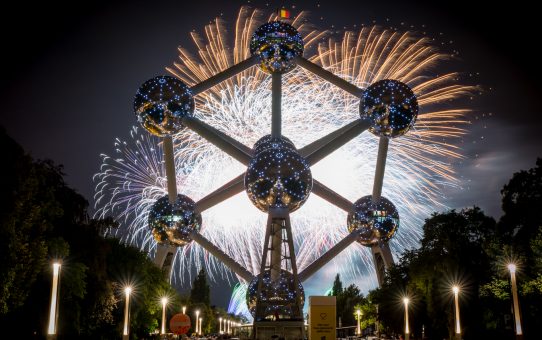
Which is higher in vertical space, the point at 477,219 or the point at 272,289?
the point at 477,219

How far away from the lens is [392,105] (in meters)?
29.6

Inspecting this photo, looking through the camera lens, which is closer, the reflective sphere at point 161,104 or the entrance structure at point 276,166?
the entrance structure at point 276,166

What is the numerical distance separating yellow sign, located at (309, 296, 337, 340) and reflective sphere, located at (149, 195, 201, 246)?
48.2 ft

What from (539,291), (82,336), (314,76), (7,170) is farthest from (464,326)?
(7,170)

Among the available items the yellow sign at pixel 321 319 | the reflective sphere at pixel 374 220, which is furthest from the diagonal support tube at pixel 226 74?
the yellow sign at pixel 321 319

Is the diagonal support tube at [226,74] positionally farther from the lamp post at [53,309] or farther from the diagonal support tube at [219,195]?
the lamp post at [53,309]

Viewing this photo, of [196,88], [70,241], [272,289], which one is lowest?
[272,289]

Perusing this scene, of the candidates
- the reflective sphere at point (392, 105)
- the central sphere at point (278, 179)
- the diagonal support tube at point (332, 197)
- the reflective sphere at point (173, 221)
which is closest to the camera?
the central sphere at point (278, 179)

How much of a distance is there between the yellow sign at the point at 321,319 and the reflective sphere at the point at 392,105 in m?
12.0

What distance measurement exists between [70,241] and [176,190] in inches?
245

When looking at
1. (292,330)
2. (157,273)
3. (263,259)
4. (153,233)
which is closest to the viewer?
(292,330)

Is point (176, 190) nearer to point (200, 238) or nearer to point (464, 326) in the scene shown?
point (200, 238)

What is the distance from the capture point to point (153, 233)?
3406 cm

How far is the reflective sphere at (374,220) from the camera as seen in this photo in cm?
3512
